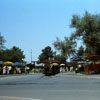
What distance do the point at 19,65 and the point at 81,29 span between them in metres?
21.1

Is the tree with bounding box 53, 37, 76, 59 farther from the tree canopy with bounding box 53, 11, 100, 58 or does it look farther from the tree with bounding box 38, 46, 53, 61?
the tree with bounding box 38, 46, 53, 61

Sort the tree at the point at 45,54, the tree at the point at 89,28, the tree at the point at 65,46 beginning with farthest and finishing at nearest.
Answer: the tree at the point at 45,54
the tree at the point at 65,46
the tree at the point at 89,28

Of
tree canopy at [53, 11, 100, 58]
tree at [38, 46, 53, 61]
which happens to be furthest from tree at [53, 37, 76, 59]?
tree at [38, 46, 53, 61]

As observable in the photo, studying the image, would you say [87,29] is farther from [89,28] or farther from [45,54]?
[45,54]

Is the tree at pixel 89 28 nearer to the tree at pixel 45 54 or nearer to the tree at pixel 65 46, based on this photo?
the tree at pixel 65 46

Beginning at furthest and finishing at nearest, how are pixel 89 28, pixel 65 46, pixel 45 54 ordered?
pixel 45 54 < pixel 65 46 < pixel 89 28

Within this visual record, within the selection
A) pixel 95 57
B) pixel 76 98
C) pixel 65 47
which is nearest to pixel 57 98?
pixel 76 98

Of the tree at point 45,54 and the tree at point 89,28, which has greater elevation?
the tree at point 45,54

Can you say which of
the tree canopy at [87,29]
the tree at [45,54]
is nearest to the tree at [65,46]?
the tree canopy at [87,29]

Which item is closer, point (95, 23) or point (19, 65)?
point (95, 23)

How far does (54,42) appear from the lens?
191 ft

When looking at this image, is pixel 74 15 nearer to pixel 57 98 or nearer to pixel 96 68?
pixel 96 68

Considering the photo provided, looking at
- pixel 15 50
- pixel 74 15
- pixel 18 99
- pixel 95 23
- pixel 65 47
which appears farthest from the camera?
pixel 15 50

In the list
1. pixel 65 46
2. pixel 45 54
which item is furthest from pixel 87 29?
pixel 45 54
